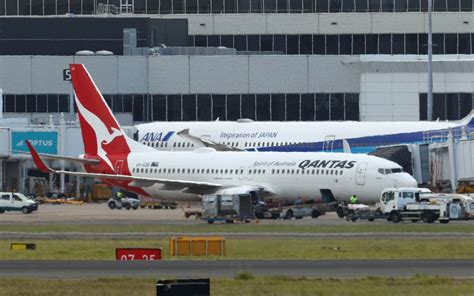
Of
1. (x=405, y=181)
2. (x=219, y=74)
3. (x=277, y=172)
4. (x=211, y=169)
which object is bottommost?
(x=405, y=181)

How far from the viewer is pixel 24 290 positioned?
137 ft

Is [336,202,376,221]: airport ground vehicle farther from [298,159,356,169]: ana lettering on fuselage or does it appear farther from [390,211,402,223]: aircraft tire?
[298,159,356,169]: ana lettering on fuselage

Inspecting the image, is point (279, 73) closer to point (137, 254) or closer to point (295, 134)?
point (295, 134)

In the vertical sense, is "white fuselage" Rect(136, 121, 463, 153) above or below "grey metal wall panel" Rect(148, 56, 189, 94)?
below

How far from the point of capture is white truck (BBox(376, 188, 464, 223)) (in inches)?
3051

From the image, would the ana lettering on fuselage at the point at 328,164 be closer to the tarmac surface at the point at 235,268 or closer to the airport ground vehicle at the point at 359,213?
the airport ground vehicle at the point at 359,213

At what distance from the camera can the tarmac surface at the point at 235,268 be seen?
46188 millimetres

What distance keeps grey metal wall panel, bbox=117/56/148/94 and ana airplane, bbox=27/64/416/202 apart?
84.9ft

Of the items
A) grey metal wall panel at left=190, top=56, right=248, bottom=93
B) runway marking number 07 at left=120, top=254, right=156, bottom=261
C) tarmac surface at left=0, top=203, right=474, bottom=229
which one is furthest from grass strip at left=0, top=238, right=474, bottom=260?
grey metal wall panel at left=190, top=56, right=248, bottom=93

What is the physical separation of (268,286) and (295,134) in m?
61.8

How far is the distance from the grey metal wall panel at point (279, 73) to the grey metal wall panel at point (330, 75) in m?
0.76

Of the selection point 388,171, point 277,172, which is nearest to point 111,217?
point 277,172

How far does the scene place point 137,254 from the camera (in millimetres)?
52844

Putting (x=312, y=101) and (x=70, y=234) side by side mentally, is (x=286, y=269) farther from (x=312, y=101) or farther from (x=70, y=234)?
(x=312, y=101)
